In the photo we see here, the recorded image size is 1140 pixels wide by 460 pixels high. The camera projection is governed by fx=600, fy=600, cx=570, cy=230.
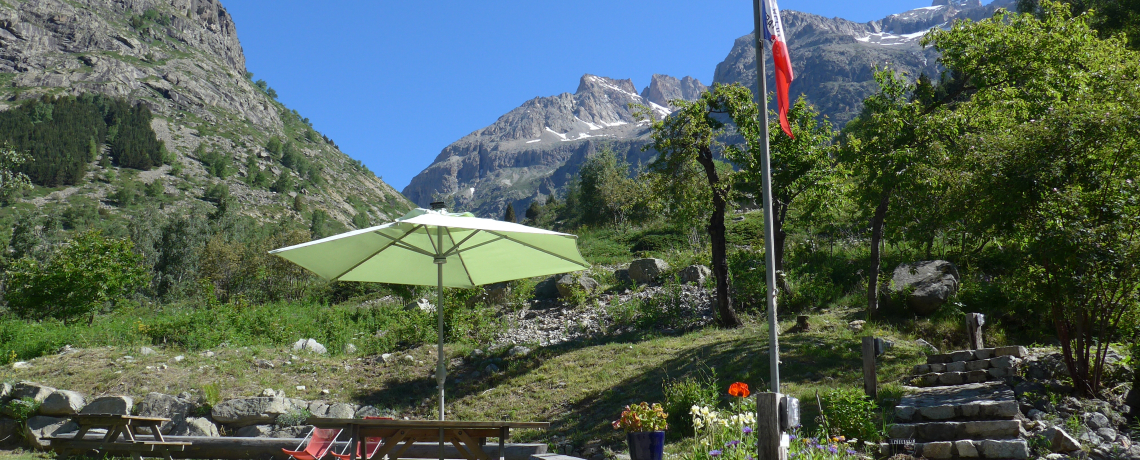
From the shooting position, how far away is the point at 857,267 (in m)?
13.7

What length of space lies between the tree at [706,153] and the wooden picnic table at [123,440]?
28.7 feet

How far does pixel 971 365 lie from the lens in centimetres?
688

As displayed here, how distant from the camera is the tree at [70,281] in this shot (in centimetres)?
1277

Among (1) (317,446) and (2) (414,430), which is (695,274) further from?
(2) (414,430)

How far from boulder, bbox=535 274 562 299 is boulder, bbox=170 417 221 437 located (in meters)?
8.24

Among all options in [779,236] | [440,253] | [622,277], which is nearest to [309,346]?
[440,253]

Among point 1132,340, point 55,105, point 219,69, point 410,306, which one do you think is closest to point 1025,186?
point 1132,340

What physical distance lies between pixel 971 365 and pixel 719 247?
5194 millimetres

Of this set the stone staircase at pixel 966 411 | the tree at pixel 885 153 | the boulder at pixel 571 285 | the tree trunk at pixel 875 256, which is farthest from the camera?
the boulder at pixel 571 285

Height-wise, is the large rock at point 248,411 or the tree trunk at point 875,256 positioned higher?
the tree trunk at point 875,256

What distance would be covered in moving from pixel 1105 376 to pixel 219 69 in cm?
12521

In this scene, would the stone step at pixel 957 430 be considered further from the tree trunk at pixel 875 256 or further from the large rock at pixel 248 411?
→ the large rock at pixel 248 411

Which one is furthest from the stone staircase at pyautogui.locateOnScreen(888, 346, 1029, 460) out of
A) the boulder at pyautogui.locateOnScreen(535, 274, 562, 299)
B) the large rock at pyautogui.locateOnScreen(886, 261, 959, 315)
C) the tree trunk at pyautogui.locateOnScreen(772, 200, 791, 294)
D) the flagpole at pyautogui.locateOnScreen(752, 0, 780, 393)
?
the boulder at pyautogui.locateOnScreen(535, 274, 562, 299)

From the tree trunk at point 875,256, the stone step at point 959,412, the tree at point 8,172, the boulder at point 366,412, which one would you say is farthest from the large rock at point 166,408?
the tree at point 8,172
